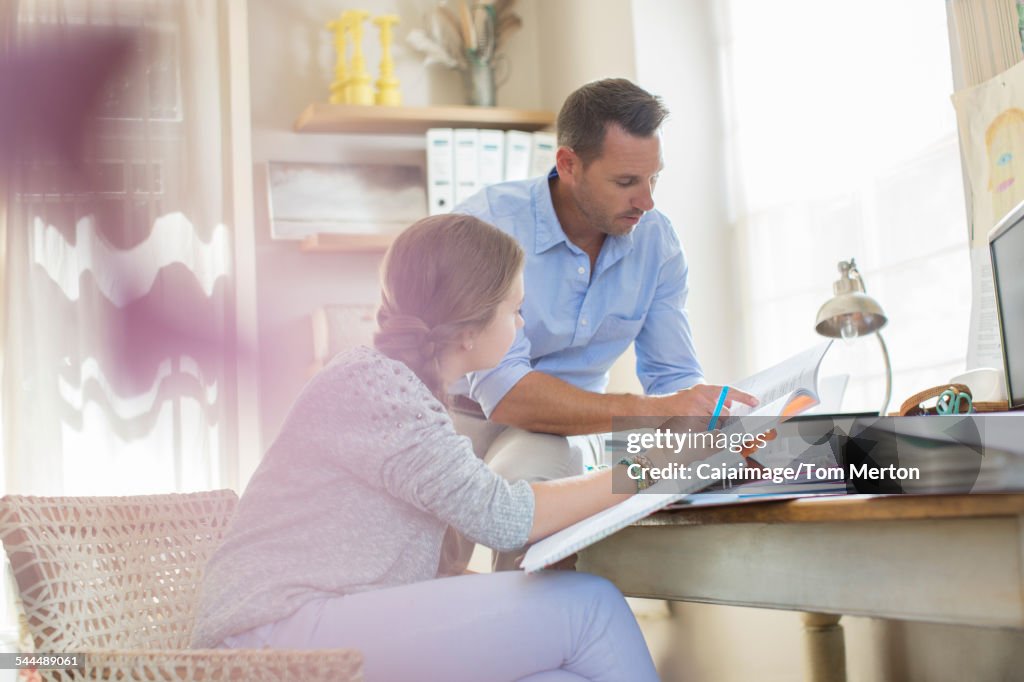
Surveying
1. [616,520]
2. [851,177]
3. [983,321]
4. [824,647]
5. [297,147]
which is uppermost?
[297,147]

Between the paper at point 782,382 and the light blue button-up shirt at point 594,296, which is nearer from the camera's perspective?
the paper at point 782,382

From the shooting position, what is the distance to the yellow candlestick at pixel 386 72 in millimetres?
3150

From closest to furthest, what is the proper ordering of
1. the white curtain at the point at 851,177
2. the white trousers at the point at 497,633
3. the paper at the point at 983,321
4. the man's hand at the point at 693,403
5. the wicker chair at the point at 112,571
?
1. the white trousers at the point at 497,633
2. the wicker chair at the point at 112,571
3. the man's hand at the point at 693,403
4. the paper at the point at 983,321
5. the white curtain at the point at 851,177

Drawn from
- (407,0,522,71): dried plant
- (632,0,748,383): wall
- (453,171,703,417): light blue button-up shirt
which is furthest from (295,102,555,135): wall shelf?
(453,171,703,417): light blue button-up shirt

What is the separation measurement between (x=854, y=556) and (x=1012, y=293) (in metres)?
0.73

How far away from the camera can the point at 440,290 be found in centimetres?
129

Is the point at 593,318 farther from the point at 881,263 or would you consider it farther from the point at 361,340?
the point at 361,340

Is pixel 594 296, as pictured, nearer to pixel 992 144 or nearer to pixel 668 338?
pixel 668 338

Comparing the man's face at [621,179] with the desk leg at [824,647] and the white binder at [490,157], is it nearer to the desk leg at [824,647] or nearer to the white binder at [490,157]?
Result: the desk leg at [824,647]

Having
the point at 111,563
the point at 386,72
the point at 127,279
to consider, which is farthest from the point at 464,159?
the point at 111,563

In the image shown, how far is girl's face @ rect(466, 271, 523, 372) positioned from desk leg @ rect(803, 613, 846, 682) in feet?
3.16

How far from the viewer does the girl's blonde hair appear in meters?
1.27

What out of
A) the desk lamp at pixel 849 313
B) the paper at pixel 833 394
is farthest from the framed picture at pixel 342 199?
the paper at pixel 833 394

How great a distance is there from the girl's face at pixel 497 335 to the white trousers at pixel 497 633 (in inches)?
13.4
